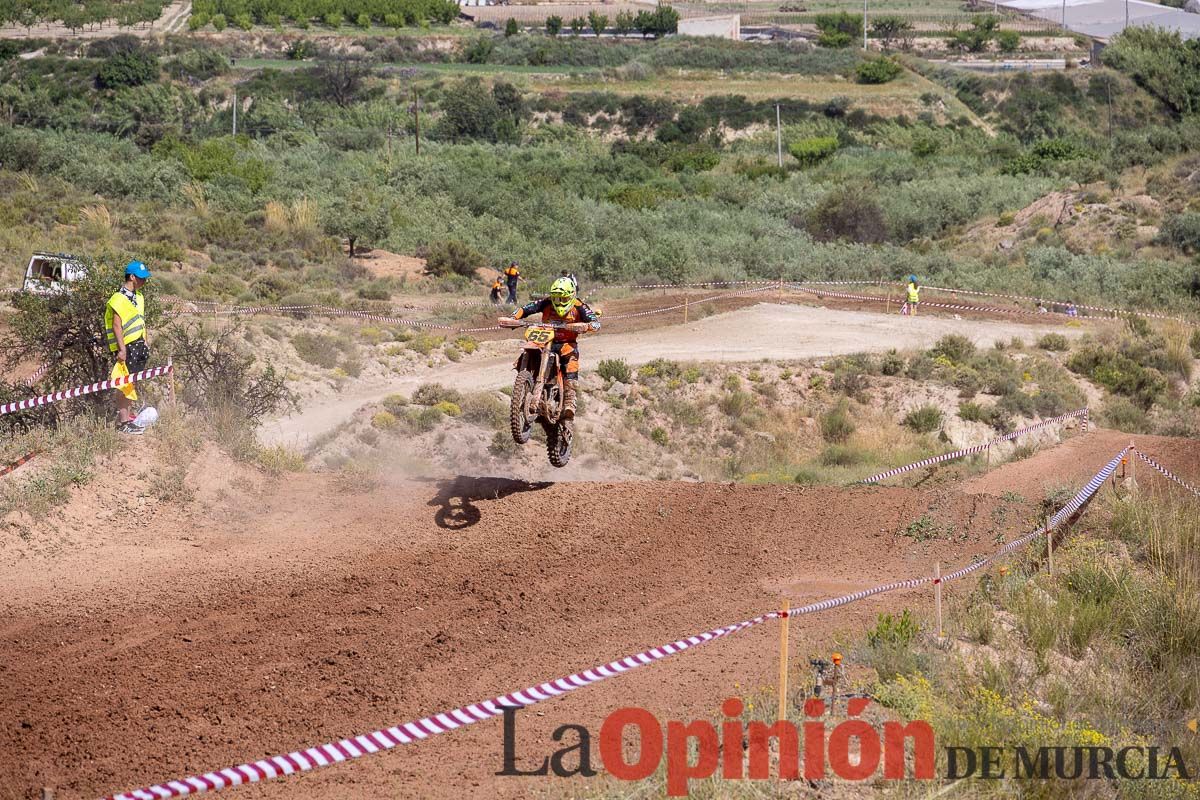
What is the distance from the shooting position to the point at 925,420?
24.5m

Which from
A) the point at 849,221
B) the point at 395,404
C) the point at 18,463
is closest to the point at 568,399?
the point at 18,463

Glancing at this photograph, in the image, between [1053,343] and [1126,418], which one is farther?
[1053,343]

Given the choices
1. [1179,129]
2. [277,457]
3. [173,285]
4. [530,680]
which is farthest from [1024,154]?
[530,680]

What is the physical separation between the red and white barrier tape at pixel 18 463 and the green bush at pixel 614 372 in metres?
12.9

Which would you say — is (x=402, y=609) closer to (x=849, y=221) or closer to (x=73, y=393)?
(x=73, y=393)

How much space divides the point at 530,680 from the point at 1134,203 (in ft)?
139

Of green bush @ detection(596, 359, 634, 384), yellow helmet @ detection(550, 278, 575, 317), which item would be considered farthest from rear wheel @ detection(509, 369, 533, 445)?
green bush @ detection(596, 359, 634, 384)

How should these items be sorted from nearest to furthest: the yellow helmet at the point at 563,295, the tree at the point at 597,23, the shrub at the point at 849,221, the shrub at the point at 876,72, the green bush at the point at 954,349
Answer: the yellow helmet at the point at 563,295
the green bush at the point at 954,349
the shrub at the point at 849,221
the shrub at the point at 876,72
the tree at the point at 597,23

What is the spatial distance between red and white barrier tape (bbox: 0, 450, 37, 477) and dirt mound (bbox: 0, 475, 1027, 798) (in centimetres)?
122

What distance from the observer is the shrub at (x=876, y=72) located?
9206 cm

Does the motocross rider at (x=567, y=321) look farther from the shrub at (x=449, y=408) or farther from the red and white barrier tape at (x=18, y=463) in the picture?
the shrub at (x=449, y=408)

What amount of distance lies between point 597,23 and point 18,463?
351 ft

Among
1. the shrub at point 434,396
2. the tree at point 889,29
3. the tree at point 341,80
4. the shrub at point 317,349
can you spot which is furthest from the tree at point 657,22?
the shrub at point 434,396

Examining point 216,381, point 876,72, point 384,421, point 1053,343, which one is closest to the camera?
point 216,381
